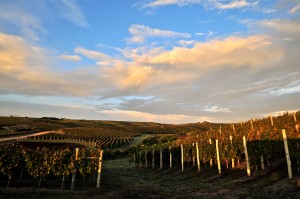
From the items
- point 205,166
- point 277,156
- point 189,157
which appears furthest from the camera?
point 189,157

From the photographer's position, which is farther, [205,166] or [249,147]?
[205,166]

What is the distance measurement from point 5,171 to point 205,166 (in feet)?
64.4

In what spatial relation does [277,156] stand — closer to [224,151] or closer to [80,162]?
[224,151]

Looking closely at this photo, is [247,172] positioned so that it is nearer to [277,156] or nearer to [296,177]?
[277,156]

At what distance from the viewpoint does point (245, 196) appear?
671 inches

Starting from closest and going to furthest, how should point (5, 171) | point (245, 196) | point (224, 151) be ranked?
1. point (245, 196)
2. point (5, 171)
3. point (224, 151)

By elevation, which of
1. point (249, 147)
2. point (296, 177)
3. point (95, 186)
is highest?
point (249, 147)

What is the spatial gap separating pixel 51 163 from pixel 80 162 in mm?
2338

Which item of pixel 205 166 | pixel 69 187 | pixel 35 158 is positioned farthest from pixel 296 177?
pixel 35 158

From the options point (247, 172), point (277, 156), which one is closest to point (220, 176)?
point (247, 172)

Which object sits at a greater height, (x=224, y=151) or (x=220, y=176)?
(x=224, y=151)

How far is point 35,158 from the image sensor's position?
23906 mm

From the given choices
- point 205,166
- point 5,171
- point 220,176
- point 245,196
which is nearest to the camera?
point 245,196

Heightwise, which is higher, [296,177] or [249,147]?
[249,147]
